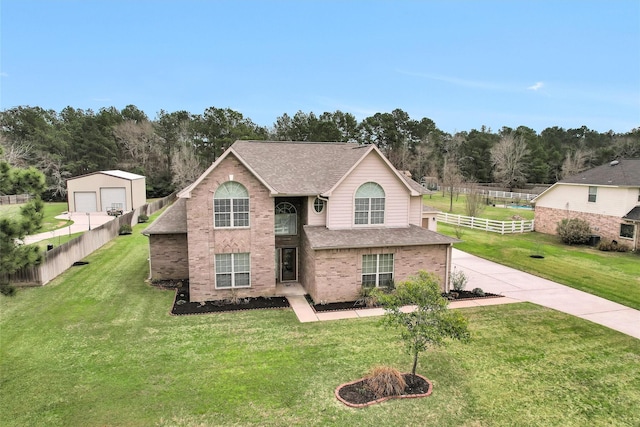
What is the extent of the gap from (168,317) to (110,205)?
34.0 metres

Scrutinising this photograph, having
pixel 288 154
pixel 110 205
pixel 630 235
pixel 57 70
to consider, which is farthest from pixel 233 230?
pixel 110 205

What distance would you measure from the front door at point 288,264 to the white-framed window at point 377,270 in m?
3.77

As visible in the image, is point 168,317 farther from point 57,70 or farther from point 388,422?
point 57,70

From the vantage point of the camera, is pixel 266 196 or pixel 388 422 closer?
pixel 388 422

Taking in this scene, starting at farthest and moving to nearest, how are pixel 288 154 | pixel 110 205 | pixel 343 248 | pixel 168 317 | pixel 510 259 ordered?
1. pixel 110 205
2. pixel 510 259
3. pixel 288 154
4. pixel 343 248
5. pixel 168 317

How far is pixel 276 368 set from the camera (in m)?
11.1

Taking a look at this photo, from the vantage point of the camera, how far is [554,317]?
15.3 meters

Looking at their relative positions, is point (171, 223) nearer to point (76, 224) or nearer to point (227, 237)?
point (227, 237)

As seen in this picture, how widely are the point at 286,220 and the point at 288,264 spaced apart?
2.20 metres

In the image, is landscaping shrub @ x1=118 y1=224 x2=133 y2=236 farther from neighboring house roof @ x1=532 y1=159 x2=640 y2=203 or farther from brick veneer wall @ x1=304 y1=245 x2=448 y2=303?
neighboring house roof @ x1=532 y1=159 x2=640 y2=203

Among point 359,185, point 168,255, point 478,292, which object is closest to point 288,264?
point 359,185

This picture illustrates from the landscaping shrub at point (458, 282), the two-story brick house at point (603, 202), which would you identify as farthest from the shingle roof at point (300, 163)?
the two-story brick house at point (603, 202)

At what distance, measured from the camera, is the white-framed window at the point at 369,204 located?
1806 cm

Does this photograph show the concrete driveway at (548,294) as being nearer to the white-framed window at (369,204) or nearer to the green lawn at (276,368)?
the green lawn at (276,368)
